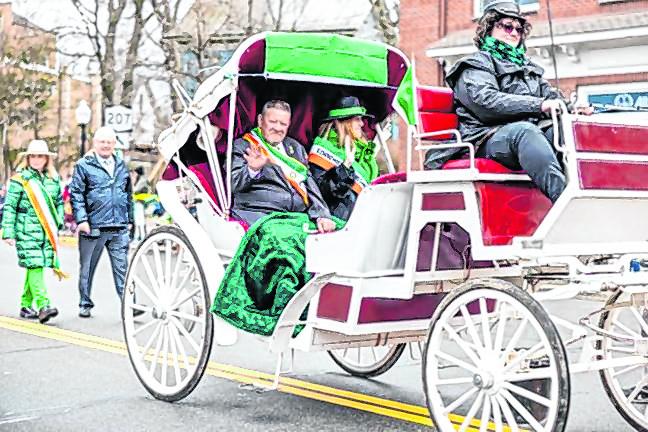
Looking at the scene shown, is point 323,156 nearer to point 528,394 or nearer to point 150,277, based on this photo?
point 150,277

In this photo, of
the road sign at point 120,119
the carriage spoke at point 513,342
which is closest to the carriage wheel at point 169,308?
the carriage spoke at point 513,342

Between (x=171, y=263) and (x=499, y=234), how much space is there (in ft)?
8.42

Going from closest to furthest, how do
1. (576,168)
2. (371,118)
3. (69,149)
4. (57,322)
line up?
(576,168)
(371,118)
(57,322)
(69,149)

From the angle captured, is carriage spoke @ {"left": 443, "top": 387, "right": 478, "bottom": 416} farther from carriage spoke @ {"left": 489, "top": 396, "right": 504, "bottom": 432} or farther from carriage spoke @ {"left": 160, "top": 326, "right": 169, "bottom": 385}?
carriage spoke @ {"left": 160, "top": 326, "right": 169, "bottom": 385}

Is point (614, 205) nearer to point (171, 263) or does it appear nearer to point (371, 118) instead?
point (371, 118)

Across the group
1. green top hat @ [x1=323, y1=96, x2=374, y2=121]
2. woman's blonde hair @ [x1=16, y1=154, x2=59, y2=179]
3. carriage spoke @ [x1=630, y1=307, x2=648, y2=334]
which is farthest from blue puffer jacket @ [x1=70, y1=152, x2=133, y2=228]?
carriage spoke @ [x1=630, y1=307, x2=648, y2=334]

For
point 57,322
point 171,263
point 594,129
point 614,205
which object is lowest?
point 57,322

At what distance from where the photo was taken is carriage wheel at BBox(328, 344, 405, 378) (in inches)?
284

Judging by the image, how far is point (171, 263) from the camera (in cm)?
693

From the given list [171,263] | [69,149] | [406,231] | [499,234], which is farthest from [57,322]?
[69,149]

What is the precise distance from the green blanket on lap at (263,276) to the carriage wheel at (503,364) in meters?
1.23

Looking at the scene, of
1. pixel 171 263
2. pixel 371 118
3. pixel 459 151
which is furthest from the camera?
pixel 371 118

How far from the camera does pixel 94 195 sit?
1038 centimetres

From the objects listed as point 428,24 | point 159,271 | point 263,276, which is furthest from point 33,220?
point 428,24
